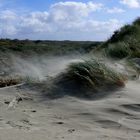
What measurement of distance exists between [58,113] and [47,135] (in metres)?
1.11

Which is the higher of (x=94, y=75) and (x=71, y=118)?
(x=94, y=75)

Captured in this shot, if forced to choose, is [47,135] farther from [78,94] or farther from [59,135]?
[78,94]

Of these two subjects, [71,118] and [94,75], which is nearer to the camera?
[71,118]

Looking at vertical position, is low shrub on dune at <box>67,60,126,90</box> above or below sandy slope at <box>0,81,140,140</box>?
above

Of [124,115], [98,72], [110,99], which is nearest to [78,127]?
[124,115]

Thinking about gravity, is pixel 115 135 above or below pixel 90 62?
below

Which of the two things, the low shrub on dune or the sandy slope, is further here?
the low shrub on dune

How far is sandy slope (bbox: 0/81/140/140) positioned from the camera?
5.36 meters

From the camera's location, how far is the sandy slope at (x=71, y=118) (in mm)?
5355

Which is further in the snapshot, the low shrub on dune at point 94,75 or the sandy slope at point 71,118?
the low shrub on dune at point 94,75

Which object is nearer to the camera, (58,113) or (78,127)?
(78,127)

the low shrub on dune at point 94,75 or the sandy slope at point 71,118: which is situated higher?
the low shrub on dune at point 94,75

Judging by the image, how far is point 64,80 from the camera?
8070 mm

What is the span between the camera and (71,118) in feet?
20.1
